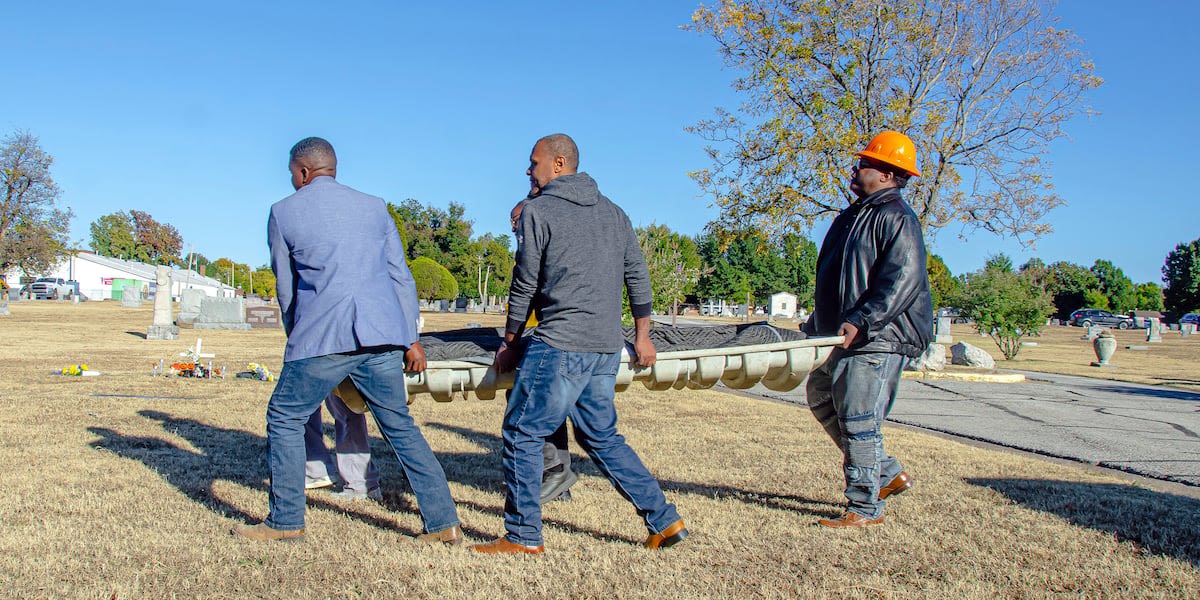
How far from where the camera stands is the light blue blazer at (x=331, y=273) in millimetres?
3789

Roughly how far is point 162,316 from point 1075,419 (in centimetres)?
2173

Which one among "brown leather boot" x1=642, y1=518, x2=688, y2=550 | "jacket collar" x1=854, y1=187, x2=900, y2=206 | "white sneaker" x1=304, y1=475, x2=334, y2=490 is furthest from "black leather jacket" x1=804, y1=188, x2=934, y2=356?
"white sneaker" x1=304, y1=475, x2=334, y2=490

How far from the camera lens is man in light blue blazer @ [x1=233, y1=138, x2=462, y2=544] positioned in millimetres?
3811

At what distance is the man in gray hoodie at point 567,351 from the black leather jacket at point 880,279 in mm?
1128

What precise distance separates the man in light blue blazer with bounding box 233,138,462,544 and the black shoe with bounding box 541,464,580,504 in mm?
939

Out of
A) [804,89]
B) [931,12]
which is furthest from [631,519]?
[931,12]

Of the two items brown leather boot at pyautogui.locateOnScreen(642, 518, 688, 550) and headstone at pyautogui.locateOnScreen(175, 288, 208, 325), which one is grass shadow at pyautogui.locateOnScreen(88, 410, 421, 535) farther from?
headstone at pyautogui.locateOnScreen(175, 288, 208, 325)

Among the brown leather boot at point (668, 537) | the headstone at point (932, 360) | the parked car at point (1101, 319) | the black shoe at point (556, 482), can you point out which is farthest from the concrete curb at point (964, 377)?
the parked car at point (1101, 319)

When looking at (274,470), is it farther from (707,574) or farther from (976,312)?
(976,312)

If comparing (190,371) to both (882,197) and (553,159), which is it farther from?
(882,197)

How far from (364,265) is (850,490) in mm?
2526

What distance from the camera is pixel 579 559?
3744 mm

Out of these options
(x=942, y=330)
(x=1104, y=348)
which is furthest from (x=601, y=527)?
(x=942, y=330)

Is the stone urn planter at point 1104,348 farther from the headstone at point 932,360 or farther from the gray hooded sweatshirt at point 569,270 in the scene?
the gray hooded sweatshirt at point 569,270
